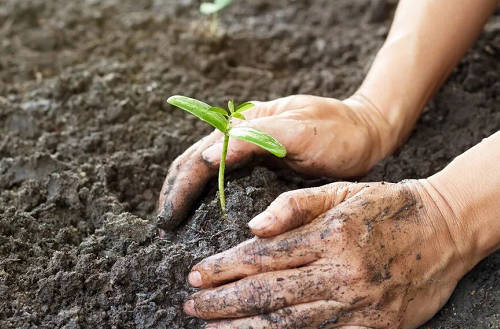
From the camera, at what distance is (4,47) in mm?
2613

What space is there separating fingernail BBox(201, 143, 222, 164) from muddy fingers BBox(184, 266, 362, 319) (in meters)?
0.36

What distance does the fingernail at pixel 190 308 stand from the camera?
1.38 metres

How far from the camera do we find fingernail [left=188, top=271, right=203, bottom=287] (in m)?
1.37

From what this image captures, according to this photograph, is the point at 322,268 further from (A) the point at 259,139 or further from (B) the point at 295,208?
(A) the point at 259,139

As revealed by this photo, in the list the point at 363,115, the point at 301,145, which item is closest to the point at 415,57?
the point at 363,115

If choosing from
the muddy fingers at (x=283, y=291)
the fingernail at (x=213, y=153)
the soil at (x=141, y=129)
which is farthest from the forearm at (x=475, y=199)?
the fingernail at (x=213, y=153)

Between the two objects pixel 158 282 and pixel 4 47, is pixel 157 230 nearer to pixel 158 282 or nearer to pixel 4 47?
pixel 158 282

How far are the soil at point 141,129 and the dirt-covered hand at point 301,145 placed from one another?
0.05 metres

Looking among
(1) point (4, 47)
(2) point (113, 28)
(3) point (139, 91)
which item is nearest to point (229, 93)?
(3) point (139, 91)

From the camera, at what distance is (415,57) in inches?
74.7

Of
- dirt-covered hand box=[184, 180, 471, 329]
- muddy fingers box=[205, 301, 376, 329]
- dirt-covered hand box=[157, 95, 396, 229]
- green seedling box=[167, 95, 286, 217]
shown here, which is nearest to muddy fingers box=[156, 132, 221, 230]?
dirt-covered hand box=[157, 95, 396, 229]

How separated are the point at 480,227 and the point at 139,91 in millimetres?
1303

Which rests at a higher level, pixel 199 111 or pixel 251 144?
pixel 199 111

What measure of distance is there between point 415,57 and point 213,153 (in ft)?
2.40
